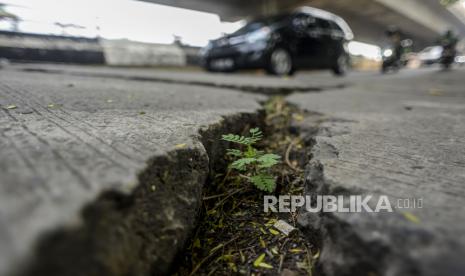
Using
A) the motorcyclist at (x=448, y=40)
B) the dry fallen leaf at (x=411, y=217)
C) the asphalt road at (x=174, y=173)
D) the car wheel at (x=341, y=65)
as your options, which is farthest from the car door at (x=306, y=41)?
the dry fallen leaf at (x=411, y=217)

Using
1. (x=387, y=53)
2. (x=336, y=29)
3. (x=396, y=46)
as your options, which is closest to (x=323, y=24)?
(x=336, y=29)

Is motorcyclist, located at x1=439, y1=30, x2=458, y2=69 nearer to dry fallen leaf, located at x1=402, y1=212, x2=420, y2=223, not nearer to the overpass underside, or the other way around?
the overpass underside

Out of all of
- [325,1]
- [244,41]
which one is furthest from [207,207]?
[325,1]

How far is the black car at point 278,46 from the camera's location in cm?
492

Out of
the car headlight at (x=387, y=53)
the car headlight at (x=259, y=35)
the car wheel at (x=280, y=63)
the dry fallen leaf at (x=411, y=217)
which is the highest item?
the car headlight at (x=387, y=53)

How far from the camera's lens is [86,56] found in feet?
21.9

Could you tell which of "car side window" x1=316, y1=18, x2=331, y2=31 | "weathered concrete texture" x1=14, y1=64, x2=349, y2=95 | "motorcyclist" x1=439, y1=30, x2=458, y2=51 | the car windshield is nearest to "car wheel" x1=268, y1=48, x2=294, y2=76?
the car windshield

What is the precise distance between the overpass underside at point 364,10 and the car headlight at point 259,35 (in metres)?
9.22

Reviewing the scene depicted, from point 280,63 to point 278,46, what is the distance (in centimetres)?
31

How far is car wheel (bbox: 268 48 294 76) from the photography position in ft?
16.3

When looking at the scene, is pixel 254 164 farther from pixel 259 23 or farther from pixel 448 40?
pixel 448 40

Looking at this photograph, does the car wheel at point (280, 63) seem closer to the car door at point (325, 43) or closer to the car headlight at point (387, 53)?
the car door at point (325, 43)

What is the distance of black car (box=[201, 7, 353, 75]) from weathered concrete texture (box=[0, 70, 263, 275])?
430cm

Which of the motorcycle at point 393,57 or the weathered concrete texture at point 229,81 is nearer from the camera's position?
the weathered concrete texture at point 229,81
